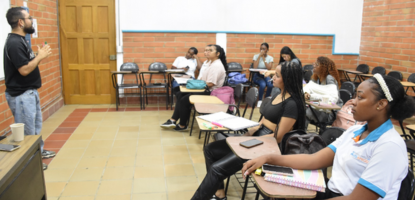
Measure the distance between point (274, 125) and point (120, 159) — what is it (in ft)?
6.06

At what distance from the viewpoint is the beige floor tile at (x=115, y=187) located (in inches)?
106

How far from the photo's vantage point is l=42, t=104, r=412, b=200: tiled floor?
2.72 metres

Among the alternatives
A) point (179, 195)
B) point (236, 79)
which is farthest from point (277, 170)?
point (236, 79)

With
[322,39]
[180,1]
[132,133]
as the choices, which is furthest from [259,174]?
[322,39]

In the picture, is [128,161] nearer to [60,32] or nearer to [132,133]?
[132,133]

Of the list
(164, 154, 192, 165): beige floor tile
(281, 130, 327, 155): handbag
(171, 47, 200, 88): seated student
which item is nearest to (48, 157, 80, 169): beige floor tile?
(164, 154, 192, 165): beige floor tile

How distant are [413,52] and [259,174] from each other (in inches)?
211

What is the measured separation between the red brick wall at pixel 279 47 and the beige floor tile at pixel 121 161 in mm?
3602

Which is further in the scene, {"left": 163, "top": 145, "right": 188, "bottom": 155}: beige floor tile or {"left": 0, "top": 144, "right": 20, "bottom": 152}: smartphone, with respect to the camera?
{"left": 163, "top": 145, "right": 188, "bottom": 155}: beige floor tile

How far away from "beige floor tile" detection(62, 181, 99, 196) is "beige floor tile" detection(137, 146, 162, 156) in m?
0.83

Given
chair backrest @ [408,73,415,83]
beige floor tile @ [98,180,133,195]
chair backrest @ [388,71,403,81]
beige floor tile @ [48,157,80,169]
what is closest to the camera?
beige floor tile @ [98,180,133,195]

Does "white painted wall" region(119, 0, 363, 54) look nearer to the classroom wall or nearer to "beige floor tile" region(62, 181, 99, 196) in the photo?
the classroom wall

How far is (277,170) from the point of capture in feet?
4.98

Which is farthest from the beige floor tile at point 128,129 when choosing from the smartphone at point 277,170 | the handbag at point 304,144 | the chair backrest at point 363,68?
the chair backrest at point 363,68
